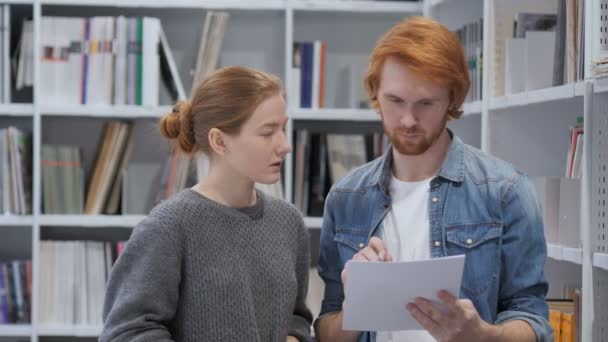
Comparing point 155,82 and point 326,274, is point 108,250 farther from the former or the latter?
point 326,274

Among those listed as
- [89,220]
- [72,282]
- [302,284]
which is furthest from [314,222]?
[302,284]

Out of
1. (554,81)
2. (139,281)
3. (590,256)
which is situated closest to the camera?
(139,281)

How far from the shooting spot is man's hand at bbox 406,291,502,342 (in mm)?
1485

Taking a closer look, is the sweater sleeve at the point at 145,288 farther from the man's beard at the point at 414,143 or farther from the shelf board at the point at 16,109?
the shelf board at the point at 16,109

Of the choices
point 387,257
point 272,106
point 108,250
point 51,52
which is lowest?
point 108,250

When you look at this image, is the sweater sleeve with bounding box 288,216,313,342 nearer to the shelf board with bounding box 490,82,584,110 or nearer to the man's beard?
the man's beard

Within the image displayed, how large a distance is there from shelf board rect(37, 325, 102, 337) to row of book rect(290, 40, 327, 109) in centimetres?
117

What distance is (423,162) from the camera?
5.54 feet

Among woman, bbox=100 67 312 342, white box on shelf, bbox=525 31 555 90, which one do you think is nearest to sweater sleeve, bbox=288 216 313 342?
woman, bbox=100 67 312 342

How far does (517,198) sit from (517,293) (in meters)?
0.17

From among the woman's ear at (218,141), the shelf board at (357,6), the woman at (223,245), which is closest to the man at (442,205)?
the woman at (223,245)

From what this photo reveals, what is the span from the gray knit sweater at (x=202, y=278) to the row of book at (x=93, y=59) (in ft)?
6.46

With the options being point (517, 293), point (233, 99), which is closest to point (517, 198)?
point (517, 293)

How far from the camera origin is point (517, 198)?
161 centimetres
